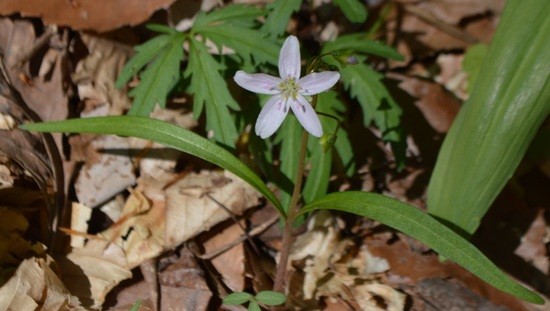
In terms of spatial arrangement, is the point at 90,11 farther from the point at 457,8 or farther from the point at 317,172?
the point at 457,8

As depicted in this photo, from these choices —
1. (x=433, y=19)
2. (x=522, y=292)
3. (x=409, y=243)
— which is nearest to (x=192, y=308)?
(x=409, y=243)

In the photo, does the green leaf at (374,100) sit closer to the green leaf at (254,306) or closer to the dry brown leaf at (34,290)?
the green leaf at (254,306)

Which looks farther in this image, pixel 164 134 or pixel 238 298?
pixel 238 298

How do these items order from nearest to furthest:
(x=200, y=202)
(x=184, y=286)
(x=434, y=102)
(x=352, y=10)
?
1. (x=184, y=286)
2. (x=352, y=10)
3. (x=200, y=202)
4. (x=434, y=102)

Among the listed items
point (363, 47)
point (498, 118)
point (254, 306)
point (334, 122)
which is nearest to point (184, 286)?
point (254, 306)

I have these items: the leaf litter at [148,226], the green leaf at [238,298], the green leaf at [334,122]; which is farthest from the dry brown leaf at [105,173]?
the green leaf at [334,122]

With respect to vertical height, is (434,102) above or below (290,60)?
above
